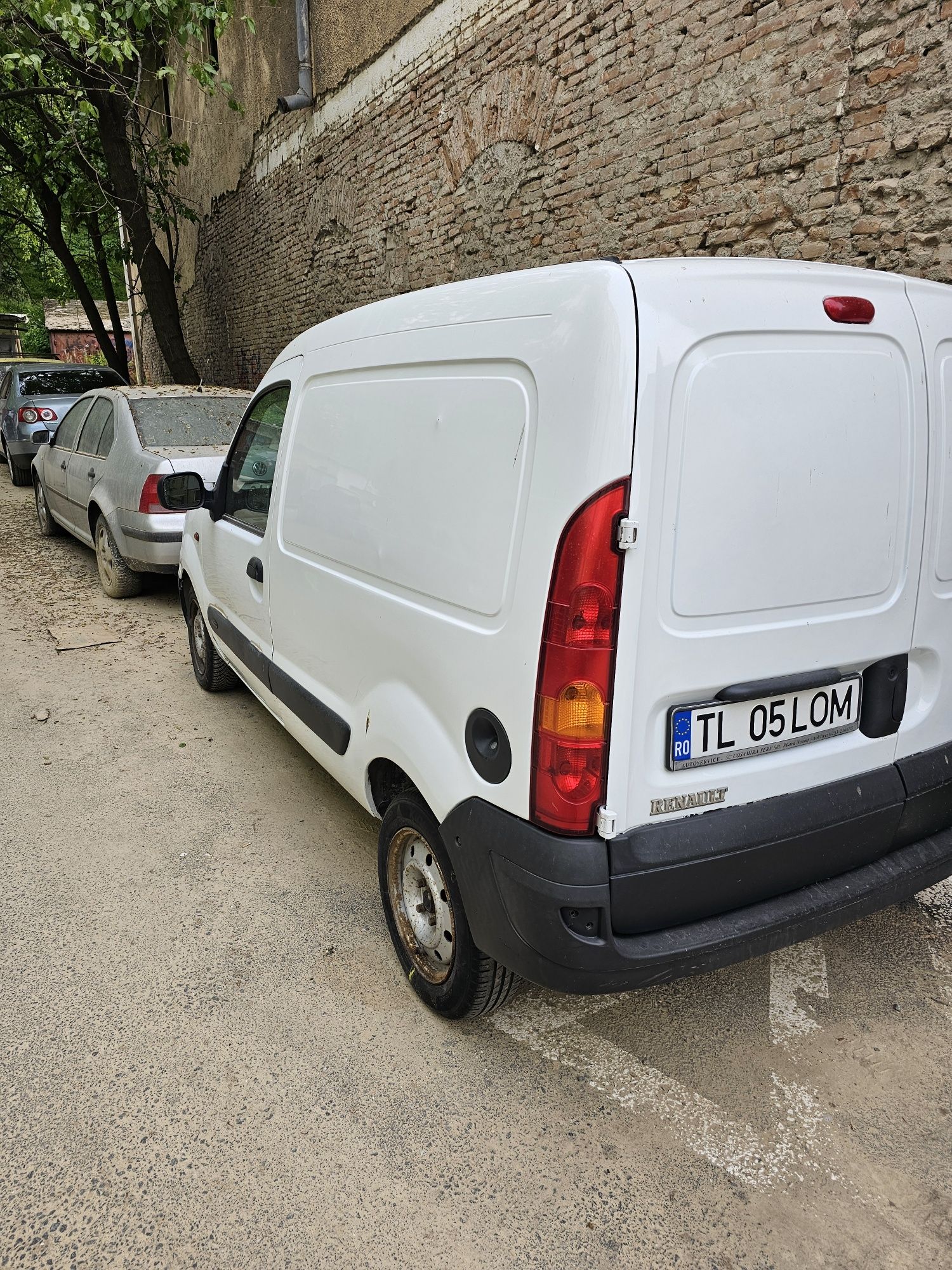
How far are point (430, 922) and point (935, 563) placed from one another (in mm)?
1746

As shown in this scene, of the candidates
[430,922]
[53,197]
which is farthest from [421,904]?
[53,197]

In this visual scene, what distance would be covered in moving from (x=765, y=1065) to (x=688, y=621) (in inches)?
52.1

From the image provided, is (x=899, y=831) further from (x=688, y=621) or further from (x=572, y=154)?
(x=572, y=154)

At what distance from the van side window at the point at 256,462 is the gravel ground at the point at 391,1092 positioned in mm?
1414

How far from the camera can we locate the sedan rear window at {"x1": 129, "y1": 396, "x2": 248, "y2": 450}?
21.6 ft

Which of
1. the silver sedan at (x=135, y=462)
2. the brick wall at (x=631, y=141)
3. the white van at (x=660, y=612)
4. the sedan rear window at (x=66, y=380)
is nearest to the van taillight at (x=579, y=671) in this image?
the white van at (x=660, y=612)

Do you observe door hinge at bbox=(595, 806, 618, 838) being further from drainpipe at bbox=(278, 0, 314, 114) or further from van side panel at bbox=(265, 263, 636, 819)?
drainpipe at bbox=(278, 0, 314, 114)

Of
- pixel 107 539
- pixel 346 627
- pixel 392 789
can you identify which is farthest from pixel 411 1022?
pixel 107 539

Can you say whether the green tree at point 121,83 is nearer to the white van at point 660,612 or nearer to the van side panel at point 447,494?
the van side panel at point 447,494

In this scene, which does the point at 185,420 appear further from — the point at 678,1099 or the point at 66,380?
the point at 66,380

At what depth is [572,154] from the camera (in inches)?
259

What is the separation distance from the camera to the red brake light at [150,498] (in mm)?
6059

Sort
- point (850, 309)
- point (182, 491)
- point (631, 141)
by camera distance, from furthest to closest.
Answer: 1. point (631, 141)
2. point (182, 491)
3. point (850, 309)

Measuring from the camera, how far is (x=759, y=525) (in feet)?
6.24
